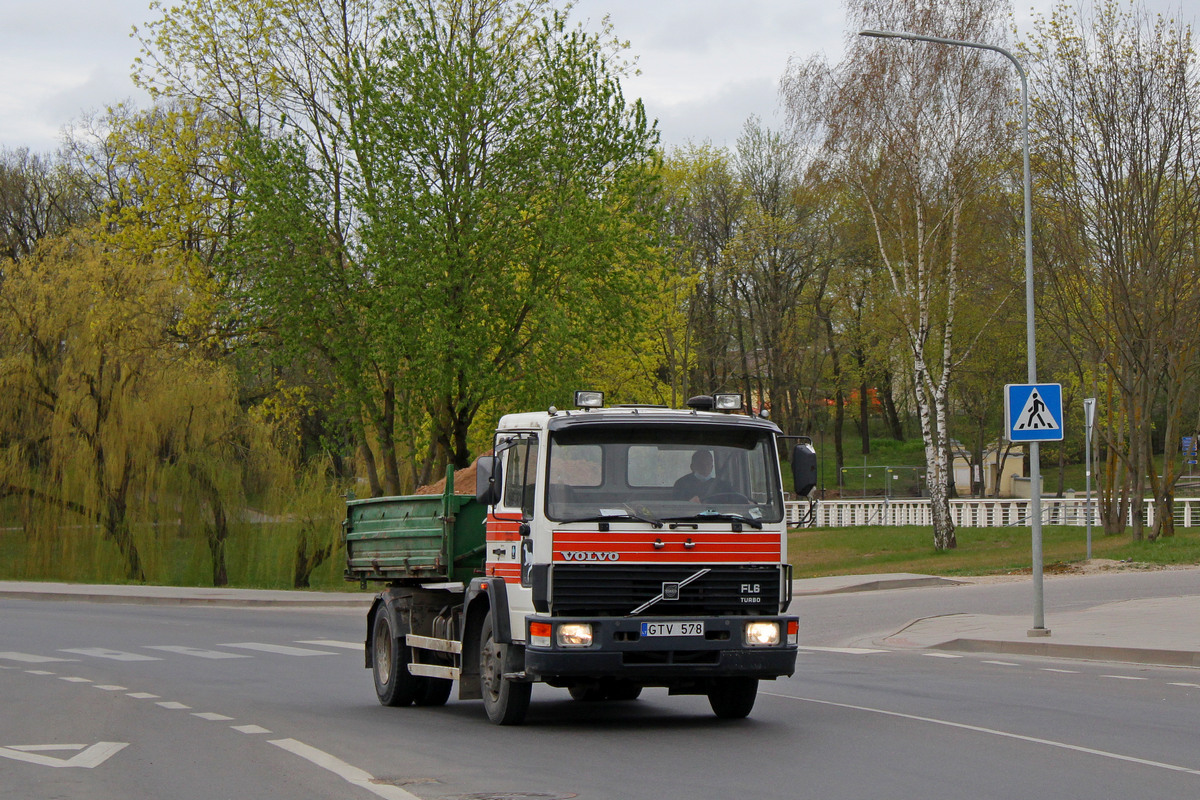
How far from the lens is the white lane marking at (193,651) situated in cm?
1919

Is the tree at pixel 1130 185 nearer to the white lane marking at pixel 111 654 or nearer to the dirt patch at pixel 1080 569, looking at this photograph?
the dirt patch at pixel 1080 569

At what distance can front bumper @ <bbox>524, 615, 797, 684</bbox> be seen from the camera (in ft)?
33.3

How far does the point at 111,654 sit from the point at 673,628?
11.9 m

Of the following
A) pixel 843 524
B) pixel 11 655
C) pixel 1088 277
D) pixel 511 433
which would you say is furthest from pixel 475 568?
pixel 843 524

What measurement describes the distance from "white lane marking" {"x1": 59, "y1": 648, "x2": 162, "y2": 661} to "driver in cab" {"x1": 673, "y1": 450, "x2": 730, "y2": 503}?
420 inches

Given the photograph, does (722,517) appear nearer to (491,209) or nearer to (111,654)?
(111,654)

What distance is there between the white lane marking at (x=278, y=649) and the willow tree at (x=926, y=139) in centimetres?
2329

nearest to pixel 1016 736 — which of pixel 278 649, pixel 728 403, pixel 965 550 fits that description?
pixel 728 403

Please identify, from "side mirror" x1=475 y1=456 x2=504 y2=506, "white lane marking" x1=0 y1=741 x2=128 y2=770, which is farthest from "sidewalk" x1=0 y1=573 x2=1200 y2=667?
"white lane marking" x1=0 y1=741 x2=128 y2=770

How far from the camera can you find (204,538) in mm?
38469

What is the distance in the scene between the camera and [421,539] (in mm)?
12656

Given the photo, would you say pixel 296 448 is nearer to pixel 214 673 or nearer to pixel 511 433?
pixel 214 673

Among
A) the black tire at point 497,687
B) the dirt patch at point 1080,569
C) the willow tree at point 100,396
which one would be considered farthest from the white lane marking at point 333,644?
the willow tree at point 100,396

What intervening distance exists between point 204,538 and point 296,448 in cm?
351
